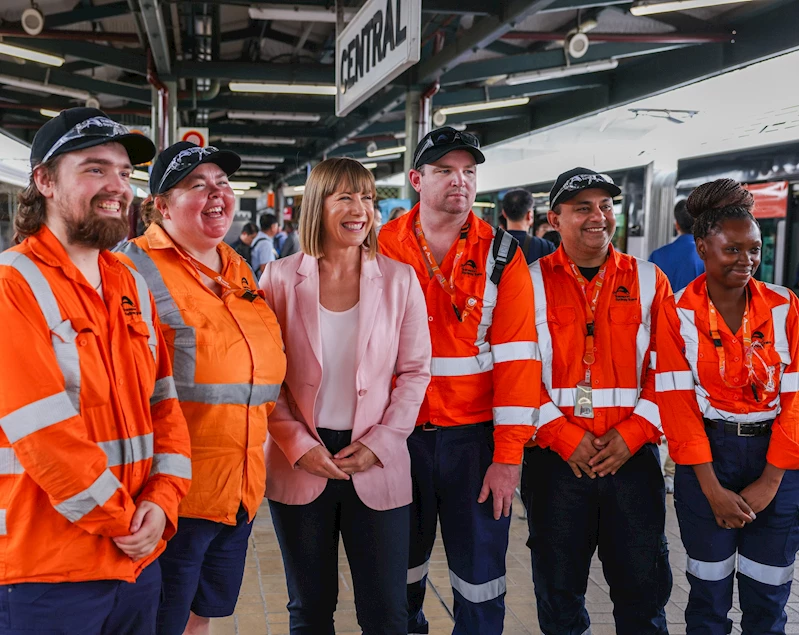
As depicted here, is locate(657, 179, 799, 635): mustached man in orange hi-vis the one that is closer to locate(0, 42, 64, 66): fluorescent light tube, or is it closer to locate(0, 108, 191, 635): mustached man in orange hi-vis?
locate(0, 108, 191, 635): mustached man in orange hi-vis

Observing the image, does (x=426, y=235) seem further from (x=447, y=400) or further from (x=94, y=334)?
(x=94, y=334)

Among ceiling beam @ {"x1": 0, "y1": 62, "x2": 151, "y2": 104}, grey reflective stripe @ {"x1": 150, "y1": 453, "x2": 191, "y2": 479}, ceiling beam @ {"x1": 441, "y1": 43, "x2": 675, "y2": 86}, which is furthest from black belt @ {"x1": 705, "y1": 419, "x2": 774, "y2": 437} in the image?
ceiling beam @ {"x1": 0, "y1": 62, "x2": 151, "y2": 104}

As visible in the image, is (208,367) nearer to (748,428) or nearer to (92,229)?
(92,229)

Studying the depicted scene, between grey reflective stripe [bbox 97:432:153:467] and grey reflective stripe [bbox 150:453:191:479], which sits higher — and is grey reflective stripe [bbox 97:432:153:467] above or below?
above

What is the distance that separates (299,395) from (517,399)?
827 mm

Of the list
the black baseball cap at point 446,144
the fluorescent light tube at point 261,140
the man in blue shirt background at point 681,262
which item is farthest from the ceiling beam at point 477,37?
the fluorescent light tube at point 261,140

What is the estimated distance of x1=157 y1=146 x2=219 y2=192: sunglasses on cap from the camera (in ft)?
8.30

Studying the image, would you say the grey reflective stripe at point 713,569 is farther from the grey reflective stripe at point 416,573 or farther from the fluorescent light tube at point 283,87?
the fluorescent light tube at point 283,87

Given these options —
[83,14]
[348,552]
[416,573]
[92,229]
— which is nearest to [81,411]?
[92,229]

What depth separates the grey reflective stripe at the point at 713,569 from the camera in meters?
2.84

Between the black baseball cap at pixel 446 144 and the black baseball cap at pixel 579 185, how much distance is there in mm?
355

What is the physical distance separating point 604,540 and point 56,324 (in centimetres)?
218

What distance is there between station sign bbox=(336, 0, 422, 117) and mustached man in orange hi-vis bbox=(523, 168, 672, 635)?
1349 millimetres

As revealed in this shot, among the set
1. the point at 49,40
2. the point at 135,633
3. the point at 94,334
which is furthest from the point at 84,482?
the point at 49,40
